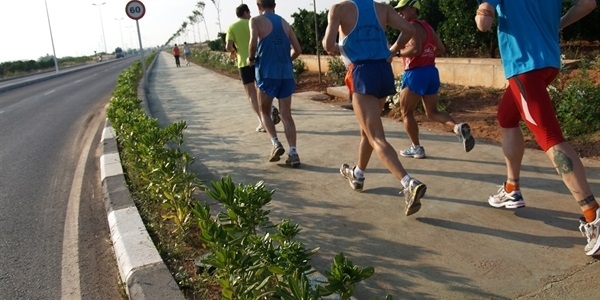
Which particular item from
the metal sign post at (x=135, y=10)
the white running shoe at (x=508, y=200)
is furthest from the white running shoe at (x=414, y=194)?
the metal sign post at (x=135, y=10)

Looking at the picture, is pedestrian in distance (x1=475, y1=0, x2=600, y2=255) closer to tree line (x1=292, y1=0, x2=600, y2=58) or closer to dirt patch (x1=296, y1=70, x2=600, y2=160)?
dirt patch (x1=296, y1=70, x2=600, y2=160)

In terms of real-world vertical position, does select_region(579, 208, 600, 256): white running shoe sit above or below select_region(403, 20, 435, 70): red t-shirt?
below

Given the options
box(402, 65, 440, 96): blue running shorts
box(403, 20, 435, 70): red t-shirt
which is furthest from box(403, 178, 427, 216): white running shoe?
box(403, 20, 435, 70): red t-shirt

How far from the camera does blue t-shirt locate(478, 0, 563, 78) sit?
2.83 m

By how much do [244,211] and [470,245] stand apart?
1.43m

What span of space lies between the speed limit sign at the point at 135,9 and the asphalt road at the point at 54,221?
5.24 metres

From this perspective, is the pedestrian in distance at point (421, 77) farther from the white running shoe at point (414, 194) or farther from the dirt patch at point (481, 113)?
the white running shoe at point (414, 194)

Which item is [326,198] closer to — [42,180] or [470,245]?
[470,245]

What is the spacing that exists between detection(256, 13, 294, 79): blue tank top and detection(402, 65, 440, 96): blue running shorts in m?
1.28

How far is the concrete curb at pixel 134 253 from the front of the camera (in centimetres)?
262

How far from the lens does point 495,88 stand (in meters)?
7.70

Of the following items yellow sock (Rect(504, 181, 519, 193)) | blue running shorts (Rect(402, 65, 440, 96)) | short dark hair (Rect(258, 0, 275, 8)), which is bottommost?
yellow sock (Rect(504, 181, 519, 193))

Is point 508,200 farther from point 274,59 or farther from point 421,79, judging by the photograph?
point 274,59

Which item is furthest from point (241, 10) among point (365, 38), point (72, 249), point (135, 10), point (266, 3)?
point (135, 10)
